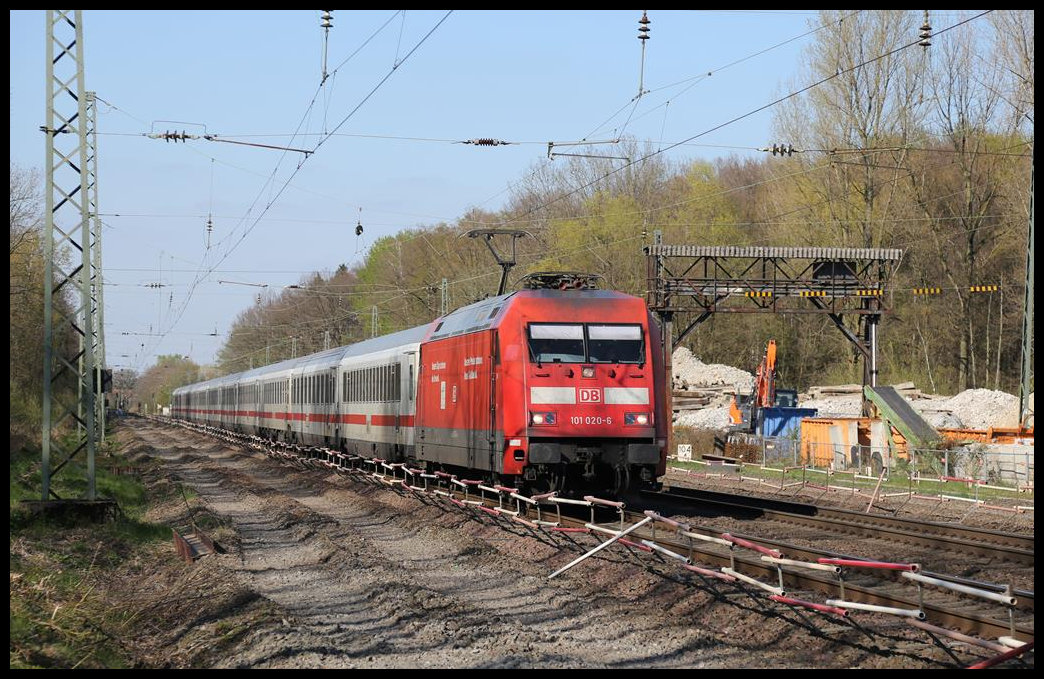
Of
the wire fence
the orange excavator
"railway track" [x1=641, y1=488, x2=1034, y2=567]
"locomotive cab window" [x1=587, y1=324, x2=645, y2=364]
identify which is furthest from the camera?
the orange excavator

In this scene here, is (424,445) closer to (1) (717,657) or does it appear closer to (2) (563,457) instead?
(2) (563,457)

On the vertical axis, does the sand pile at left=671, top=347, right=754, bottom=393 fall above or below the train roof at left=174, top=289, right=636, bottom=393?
below

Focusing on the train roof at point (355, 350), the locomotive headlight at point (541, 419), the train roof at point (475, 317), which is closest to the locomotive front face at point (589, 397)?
the locomotive headlight at point (541, 419)

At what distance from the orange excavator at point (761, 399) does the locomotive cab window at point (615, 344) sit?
72.8 feet

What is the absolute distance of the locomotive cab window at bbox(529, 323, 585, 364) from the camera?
17.6 m

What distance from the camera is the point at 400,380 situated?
83.8 ft

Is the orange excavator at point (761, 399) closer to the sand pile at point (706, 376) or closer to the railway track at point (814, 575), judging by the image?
the sand pile at point (706, 376)

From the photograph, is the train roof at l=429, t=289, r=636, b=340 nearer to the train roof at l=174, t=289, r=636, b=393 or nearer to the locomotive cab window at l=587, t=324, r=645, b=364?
the train roof at l=174, t=289, r=636, b=393

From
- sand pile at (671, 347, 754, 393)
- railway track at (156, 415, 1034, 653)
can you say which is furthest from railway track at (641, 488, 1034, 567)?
sand pile at (671, 347, 754, 393)

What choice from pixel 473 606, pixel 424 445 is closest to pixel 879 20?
pixel 424 445

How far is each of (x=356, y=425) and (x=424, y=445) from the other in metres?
8.07

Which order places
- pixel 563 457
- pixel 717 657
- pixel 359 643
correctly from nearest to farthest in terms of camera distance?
pixel 717 657, pixel 359 643, pixel 563 457

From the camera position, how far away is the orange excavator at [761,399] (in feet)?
131

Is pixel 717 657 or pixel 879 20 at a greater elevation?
pixel 879 20
